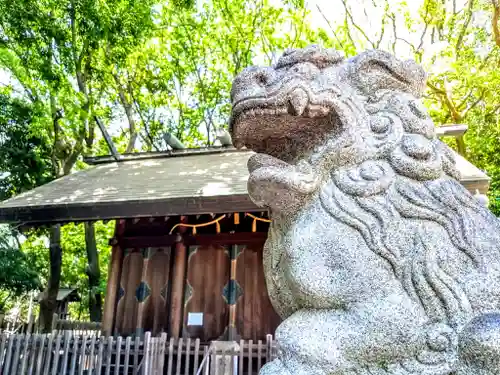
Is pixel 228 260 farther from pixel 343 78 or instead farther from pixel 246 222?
pixel 343 78

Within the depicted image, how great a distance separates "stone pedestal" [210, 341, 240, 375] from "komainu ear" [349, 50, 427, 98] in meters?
4.35

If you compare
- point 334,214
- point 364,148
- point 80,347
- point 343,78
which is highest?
point 343,78

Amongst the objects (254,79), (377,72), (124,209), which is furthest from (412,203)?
(124,209)

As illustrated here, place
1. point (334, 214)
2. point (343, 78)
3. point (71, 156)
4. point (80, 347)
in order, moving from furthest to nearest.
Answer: point (71, 156)
point (80, 347)
point (343, 78)
point (334, 214)

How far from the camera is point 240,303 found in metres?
7.62

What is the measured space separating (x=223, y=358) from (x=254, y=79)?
4397mm

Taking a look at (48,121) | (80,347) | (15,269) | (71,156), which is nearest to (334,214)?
(80,347)

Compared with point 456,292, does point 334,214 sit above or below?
above

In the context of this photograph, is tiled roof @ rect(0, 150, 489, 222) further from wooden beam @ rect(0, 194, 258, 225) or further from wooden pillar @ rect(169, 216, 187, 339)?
wooden pillar @ rect(169, 216, 187, 339)

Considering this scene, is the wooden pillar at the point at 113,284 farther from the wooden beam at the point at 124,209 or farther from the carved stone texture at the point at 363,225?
the carved stone texture at the point at 363,225

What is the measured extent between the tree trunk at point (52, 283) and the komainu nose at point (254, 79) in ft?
35.8

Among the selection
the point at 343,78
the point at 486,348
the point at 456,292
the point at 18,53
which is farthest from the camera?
the point at 18,53

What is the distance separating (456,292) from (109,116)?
48.0ft

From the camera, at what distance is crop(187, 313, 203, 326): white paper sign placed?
7629mm
